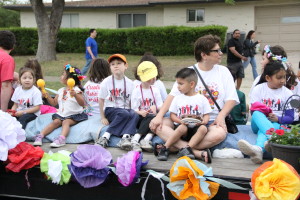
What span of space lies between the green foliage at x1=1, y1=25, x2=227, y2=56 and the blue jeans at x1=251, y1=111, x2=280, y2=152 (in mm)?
15043

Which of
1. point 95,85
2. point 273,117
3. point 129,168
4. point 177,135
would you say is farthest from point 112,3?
point 129,168

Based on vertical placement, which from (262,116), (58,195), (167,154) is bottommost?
(58,195)

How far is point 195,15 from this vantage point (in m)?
22.5

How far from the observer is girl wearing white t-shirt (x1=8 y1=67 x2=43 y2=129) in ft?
16.5

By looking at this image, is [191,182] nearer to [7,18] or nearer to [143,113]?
[143,113]

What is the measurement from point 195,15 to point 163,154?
772 inches

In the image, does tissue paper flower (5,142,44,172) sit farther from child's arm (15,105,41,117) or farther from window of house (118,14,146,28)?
window of house (118,14,146,28)

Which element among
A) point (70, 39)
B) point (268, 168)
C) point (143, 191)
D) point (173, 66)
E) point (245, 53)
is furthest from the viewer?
point (70, 39)

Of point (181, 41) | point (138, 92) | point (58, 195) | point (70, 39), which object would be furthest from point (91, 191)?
point (70, 39)

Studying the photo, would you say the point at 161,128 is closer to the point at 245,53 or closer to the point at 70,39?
the point at 245,53

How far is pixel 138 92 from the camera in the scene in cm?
463

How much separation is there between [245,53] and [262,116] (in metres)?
7.61

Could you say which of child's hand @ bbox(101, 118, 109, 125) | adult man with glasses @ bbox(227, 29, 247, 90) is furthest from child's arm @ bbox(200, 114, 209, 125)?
adult man with glasses @ bbox(227, 29, 247, 90)

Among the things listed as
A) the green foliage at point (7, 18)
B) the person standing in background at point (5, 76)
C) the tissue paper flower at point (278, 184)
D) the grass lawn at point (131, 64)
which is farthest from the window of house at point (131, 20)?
the tissue paper flower at point (278, 184)
